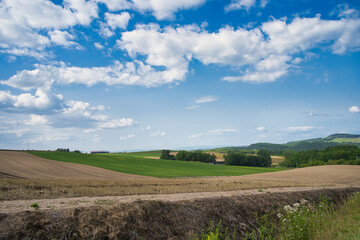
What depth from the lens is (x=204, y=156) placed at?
122 meters

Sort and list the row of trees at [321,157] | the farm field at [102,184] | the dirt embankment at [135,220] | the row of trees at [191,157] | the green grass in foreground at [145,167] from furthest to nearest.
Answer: the row of trees at [191,157]
the row of trees at [321,157]
the green grass in foreground at [145,167]
the farm field at [102,184]
the dirt embankment at [135,220]

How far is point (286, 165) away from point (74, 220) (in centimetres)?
12426

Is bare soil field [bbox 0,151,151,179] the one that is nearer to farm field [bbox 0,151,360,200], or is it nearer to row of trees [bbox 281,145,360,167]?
farm field [bbox 0,151,360,200]

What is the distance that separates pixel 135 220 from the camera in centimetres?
1134

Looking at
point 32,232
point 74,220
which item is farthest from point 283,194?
point 32,232

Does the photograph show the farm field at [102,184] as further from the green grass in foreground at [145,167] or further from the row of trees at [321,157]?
the row of trees at [321,157]

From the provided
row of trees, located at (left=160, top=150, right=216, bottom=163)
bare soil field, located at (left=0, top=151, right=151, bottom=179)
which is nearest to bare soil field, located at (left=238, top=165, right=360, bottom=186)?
bare soil field, located at (left=0, top=151, right=151, bottom=179)

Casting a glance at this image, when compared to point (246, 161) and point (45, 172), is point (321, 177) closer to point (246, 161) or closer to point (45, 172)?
point (45, 172)

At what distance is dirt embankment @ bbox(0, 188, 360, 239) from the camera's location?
9.33m

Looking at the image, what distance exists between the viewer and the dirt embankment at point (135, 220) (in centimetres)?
933

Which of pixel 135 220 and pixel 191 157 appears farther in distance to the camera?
pixel 191 157

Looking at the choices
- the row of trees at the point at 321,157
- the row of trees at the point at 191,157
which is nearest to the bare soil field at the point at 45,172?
the row of trees at the point at 191,157

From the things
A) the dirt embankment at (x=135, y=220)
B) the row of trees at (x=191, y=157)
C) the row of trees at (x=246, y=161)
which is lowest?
the row of trees at (x=246, y=161)

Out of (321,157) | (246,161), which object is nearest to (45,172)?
(246,161)
